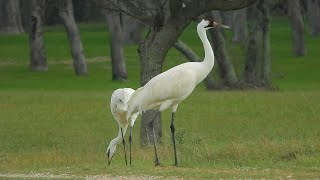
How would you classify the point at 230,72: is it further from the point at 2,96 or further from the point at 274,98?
the point at 2,96

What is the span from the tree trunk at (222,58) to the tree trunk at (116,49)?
6.47 metres

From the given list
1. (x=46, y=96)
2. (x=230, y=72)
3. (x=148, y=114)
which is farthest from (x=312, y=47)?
(x=148, y=114)

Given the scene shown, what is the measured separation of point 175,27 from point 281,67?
33458 millimetres

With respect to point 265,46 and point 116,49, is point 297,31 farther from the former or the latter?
point 265,46

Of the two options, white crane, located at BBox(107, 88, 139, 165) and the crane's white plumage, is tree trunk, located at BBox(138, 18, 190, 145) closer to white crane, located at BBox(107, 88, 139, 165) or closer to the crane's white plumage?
white crane, located at BBox(107, 88, 139, 165)

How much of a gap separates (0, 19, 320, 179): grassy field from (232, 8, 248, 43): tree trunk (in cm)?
899

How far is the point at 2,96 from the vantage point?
39.2 m

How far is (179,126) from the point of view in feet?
92.8

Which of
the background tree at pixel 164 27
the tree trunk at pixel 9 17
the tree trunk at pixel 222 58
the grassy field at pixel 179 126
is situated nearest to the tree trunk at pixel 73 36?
the grassy field at pixel 179 126

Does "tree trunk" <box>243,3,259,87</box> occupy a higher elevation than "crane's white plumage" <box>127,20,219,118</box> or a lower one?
lower

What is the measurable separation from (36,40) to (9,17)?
26.3 meters

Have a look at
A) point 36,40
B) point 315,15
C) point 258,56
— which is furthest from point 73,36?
point 315,15

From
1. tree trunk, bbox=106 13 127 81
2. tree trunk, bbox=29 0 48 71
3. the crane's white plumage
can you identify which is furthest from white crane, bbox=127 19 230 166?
tree trunk, bbox=29 0 48 71

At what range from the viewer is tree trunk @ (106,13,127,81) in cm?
4750
